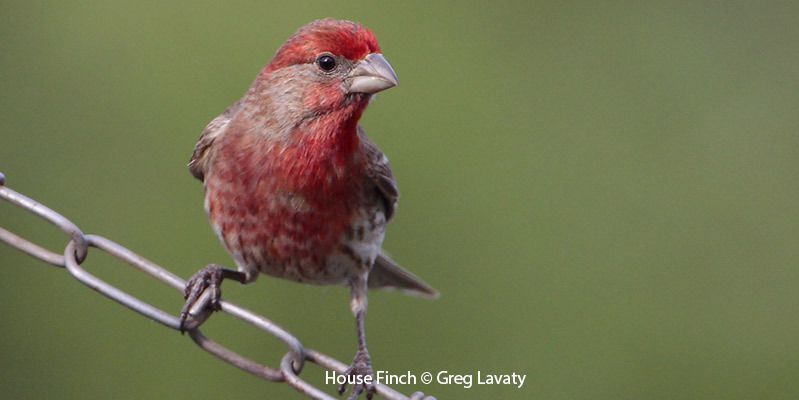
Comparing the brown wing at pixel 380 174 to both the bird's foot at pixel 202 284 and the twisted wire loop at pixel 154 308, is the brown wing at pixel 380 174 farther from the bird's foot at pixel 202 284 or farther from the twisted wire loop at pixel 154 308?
the twisted wire loop at pixel 154 308

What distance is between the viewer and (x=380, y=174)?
4816 millimetres

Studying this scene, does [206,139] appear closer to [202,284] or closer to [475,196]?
[202,284]

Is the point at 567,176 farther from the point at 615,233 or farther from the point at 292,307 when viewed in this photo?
the point at 292,307

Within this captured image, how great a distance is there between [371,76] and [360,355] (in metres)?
0.86

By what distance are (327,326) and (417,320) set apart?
31cm

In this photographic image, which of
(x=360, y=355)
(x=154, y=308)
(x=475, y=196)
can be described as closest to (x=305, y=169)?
(x=360, y=355)

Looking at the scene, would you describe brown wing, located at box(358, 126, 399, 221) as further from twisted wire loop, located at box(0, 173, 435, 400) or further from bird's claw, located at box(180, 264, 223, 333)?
twisted wire loop, located at box(0, 173, 435, 400)

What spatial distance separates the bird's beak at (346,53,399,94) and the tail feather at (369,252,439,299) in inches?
38.0

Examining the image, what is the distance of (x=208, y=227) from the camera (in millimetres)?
5676

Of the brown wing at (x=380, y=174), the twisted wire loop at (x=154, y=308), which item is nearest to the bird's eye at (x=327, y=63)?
the brown wing at (x=380, y=174)

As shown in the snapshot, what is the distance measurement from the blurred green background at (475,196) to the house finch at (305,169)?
0.72m

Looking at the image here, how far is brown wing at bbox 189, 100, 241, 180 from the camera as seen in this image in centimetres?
482

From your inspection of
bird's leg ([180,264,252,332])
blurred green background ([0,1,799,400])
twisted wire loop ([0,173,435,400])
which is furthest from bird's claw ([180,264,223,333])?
blurred green background ([0,1,799,400])

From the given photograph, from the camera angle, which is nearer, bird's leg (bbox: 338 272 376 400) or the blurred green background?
bird's leg (bbox: 338 272 376 400)
